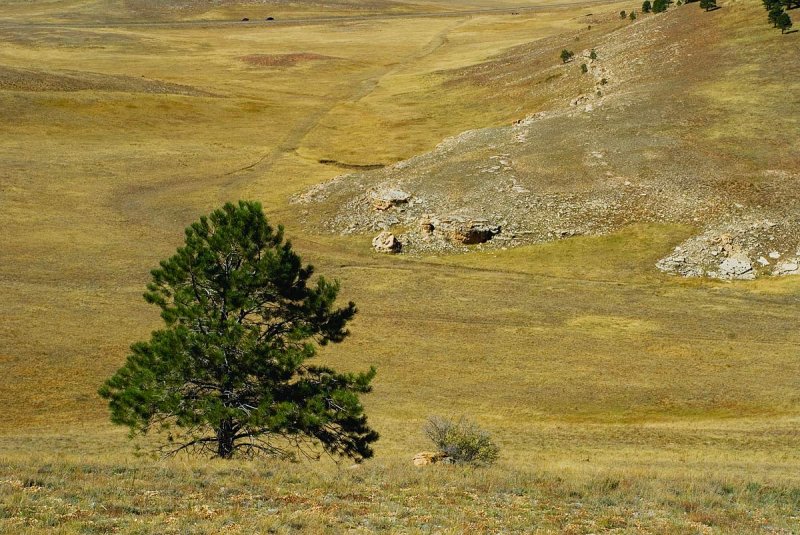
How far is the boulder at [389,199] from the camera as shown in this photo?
206 ft

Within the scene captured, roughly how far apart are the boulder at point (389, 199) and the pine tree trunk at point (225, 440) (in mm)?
39553

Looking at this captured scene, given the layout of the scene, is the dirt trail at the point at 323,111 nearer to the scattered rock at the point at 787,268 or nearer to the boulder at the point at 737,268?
the boulder at the point at 737,268

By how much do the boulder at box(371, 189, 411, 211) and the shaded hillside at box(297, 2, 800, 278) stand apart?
0.12 meters

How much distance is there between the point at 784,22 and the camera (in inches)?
3258

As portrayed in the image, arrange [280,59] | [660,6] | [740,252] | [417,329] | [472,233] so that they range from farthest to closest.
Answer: [280,59], [660,6], [472,233], [740,252], [417,329]

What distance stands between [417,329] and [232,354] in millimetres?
19901

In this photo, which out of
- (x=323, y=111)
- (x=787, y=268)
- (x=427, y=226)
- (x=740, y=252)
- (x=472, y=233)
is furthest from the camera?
(x=323, y=111)

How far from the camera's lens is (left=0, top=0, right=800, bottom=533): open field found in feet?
59.9

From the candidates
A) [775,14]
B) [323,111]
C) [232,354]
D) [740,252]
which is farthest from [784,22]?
[232,354]

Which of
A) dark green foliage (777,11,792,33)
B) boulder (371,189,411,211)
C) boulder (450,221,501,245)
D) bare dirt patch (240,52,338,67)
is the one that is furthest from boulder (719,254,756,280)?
bare dirt patch (240,52,338,67)

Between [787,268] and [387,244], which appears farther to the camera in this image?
[387,244]

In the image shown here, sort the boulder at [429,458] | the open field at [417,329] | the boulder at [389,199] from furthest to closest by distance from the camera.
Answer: the boulder at [389,199] < the boulder at [429,458] < the open field at [417,329]

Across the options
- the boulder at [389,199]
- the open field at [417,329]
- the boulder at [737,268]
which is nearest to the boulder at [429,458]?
the open field at [417,329]

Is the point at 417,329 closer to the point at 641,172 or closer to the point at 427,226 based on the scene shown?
the point at 427,226
